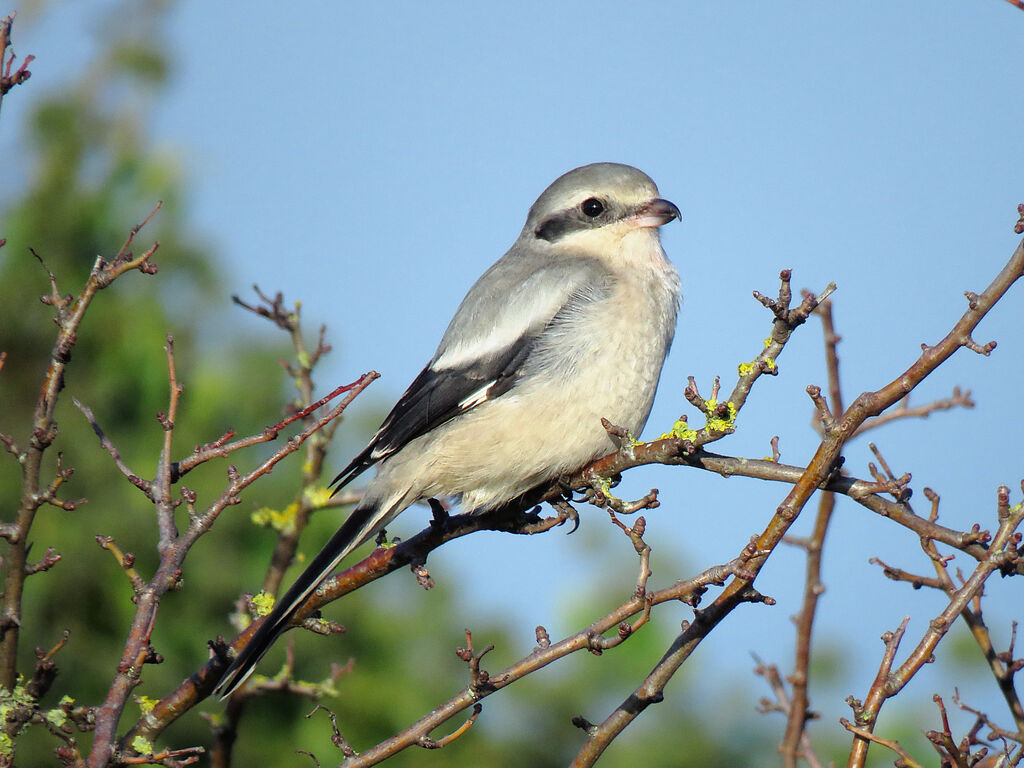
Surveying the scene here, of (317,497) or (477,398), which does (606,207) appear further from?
(317,497)

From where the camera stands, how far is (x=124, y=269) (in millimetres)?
2041

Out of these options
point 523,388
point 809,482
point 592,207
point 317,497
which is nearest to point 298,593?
point 317,497

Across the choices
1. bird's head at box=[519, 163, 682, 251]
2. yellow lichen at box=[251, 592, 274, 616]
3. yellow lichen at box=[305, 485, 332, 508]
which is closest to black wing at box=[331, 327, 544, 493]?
yellow lichen at box=[305, 485, 332, 508]

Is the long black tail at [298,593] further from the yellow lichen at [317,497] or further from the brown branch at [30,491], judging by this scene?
the brown branch at [30,491]

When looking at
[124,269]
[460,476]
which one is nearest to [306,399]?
[460,476]

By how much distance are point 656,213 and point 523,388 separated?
84 cm

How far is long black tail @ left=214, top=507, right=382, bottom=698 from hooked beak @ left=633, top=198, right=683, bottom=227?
133 centimetres

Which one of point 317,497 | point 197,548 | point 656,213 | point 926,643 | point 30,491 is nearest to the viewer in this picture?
point 926,643

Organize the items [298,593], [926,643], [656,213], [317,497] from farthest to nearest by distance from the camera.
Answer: [656,213], [317,497], [298,593], [926,643]

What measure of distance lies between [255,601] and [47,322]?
3.84 metres

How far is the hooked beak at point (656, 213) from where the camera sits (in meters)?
3.42

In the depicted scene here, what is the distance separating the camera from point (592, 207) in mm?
3545

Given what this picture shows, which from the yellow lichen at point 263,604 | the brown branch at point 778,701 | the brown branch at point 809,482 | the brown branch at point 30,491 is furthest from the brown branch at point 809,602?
the brown branch at point 30,491

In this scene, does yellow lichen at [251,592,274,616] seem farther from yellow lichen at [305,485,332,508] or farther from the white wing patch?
the white wing patch
